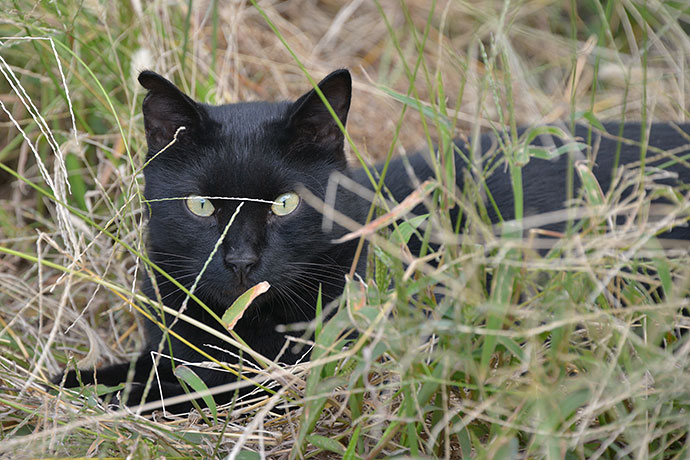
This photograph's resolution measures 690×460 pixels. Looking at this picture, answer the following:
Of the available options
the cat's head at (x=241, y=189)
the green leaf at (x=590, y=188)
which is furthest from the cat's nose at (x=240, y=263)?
the green leaf at (x=590, y=188)

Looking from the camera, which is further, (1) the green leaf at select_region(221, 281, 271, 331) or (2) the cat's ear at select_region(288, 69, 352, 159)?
(2) the cat's ear at select_region(288, 69, 352, 159)

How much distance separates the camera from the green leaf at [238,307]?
1.37m

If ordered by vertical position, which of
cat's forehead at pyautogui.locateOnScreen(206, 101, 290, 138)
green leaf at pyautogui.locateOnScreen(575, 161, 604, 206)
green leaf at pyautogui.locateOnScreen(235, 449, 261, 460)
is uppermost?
cat's forehead at pyautogui.locateOnScreen(206, 101, 290, 138)

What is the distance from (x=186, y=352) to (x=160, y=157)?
0.46 meters

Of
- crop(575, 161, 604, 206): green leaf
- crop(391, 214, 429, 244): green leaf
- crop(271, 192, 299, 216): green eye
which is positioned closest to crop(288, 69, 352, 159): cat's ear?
crop(271, 192, 299, 216): green eye

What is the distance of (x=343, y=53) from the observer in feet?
10.7

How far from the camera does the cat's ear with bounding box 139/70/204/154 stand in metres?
1.57

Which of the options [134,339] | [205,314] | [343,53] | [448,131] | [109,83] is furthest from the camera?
[343,53]

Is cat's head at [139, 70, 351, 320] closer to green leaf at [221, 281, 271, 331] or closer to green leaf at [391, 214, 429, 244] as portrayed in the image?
green leaf at [221, 281, 271, 331]

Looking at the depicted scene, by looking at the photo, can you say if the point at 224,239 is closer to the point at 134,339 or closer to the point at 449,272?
the point at 449,272

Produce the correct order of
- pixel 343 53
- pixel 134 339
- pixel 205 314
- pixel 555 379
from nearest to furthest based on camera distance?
pixel 555 379 < pixel 205 314 < pixel 134 339 < pixel 343 53

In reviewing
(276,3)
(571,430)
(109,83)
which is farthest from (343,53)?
(571,430)

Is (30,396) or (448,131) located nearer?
(448,131)

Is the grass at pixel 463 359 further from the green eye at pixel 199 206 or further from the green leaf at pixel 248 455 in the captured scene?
the green eye at pixel 199 206
